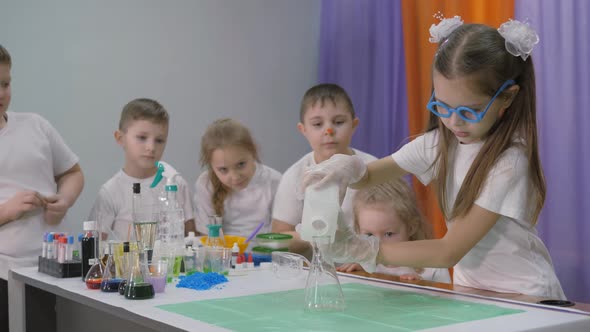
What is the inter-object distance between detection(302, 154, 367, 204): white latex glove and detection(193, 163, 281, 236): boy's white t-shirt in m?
1.46

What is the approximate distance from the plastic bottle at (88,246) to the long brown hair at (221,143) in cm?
124

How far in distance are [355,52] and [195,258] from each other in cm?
249

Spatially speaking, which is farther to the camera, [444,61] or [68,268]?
[68,268]

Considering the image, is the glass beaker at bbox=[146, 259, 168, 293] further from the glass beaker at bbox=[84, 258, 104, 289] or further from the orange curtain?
the orange curtain

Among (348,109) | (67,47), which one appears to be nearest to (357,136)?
(348,109)

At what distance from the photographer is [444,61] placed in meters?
1.63

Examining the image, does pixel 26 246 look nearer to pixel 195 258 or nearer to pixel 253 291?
pixel 195 258

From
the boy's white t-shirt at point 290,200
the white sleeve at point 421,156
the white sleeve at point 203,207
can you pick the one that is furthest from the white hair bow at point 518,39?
the white sleeve at point 203,207

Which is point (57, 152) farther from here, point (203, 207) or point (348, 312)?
point (348, 312)

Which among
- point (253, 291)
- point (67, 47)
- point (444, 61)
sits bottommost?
point (253, 291)

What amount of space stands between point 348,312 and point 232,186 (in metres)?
1.82

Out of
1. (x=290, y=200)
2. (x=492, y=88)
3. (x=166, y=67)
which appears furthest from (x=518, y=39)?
(x=166, y=67)

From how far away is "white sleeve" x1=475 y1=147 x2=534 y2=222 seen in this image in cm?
159

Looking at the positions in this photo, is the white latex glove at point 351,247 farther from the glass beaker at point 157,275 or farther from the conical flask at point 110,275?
the conical flask at point 110,275
